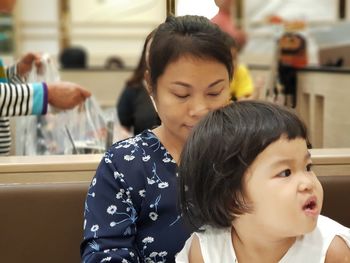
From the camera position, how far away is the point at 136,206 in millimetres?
1284

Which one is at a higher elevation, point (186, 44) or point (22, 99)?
point (186, 44)

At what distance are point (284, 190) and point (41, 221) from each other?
2.38ft

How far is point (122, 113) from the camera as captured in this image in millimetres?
3586

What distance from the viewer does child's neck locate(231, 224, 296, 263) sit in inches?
43.3

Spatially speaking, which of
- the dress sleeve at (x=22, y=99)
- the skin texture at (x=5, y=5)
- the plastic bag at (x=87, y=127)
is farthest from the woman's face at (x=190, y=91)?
the skin texture at (x=5, y=5)

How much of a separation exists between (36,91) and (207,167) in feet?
3.17

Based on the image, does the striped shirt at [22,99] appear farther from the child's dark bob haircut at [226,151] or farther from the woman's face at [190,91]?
the child's dark bob haircut at [226,151]

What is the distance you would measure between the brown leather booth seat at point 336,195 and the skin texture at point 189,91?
1.26ft

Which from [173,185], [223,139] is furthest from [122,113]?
[223,139]

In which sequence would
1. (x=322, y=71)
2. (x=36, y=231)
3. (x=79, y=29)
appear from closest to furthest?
(x=36, y=231) → (x=322, y=71) → (x=79, y=29)

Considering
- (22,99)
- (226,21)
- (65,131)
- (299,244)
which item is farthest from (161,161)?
(226,21)

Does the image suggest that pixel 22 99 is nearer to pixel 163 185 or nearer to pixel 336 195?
pixel 163 185

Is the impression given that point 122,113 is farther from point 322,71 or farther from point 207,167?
point 207,167

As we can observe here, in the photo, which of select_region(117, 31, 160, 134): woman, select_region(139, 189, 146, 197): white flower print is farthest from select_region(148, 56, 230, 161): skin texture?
select_region(117, 31, 160, 134): woman
